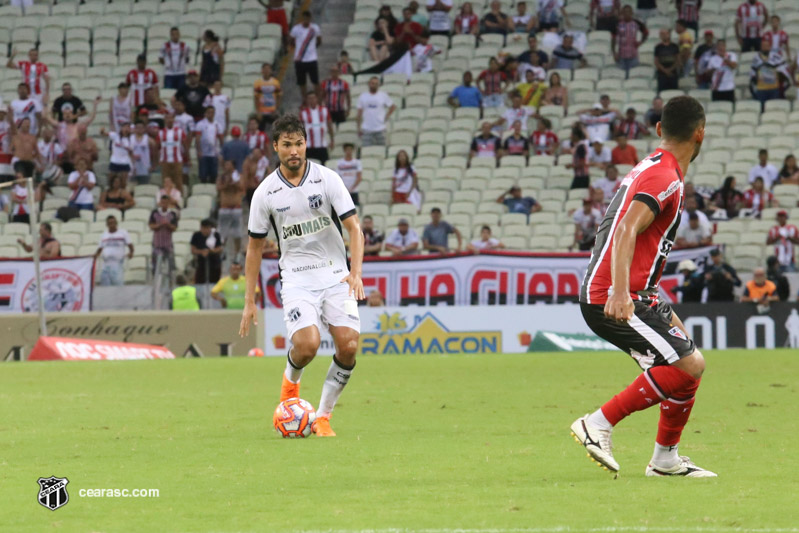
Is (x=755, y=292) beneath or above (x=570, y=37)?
beneath

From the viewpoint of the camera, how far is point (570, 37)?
28.8 metres

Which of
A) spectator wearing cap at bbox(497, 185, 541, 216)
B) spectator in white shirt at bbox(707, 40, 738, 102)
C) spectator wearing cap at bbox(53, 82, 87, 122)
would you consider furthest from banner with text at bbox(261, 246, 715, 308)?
spectator wearing cap at bbox(53, 82, 87, 122)

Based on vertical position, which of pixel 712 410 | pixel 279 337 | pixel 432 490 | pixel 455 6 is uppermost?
pixel 455 6

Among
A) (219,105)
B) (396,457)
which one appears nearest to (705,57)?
(219,105)

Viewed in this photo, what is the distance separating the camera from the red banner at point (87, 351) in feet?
68.0

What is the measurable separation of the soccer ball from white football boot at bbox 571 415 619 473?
3025 millimetres

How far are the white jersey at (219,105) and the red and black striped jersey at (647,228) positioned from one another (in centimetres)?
2152

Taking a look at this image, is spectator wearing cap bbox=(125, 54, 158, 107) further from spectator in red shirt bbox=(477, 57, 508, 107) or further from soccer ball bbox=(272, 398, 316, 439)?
soccer ball bbox=(272, 398, 316, 439)

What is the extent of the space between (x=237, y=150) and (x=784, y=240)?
11634 millimetres

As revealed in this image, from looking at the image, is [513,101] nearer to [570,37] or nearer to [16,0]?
[570,37]

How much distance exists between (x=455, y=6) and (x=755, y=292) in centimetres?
1277

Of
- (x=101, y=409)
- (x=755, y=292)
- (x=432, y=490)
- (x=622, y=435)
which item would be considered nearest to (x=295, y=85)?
(x=755, y=292)

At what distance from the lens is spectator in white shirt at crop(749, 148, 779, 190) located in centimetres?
2478

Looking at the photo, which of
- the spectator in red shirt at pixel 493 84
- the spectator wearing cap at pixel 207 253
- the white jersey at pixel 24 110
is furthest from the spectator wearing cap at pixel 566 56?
the white jersey at pixel 24 110
